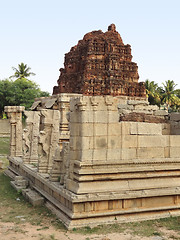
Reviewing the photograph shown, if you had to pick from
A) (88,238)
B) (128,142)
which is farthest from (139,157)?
(88,238)

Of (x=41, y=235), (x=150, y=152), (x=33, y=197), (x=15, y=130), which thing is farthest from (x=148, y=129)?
(x=15, y=130)

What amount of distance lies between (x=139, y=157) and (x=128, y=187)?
0.88 m

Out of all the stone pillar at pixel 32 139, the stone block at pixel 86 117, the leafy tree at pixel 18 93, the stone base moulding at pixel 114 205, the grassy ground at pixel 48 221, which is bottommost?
the grassy ground at pixel 48 221

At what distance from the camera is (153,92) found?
46.1 meters

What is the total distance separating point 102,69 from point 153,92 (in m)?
22.2

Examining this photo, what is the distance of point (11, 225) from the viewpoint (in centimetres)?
730

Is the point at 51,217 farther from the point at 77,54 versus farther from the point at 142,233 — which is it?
the point at 77,54

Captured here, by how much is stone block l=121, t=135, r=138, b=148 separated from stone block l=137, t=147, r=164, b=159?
0.68 ft

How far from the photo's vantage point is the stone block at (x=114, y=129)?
7598 millimetres

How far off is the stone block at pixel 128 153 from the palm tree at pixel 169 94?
37.5 meters

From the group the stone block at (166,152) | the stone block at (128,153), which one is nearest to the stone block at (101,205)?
the stone block at (128,153)

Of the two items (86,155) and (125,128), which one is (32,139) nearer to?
(86,155)

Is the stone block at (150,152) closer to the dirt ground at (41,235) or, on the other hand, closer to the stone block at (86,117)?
the stone block at (86,117)

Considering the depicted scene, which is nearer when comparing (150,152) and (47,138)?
(150,152)
